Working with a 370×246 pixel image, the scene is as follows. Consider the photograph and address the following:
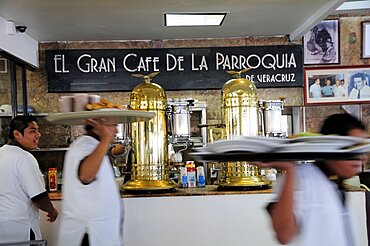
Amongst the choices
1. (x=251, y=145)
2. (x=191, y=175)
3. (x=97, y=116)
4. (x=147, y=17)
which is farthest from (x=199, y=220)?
(x=251, y=145)

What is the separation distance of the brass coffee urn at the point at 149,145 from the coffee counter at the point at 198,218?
201 mm

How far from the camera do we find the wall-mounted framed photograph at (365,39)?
269 inches

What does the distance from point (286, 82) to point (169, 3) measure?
2.38 m

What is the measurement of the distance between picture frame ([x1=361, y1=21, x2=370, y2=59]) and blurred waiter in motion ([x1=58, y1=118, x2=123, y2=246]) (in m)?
5.04

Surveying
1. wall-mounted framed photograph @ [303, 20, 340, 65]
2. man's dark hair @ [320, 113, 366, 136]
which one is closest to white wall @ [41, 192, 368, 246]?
man's dark hair @ [320, 113, 366, 136]

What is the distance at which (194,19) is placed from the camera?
5.43m

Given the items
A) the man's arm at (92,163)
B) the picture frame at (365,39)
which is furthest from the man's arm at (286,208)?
the picture frame at (365,39)

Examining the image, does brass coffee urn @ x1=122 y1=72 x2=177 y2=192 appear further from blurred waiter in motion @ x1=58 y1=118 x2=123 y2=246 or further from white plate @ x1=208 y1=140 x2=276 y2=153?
white plate @ x1=208 y1=140 x2=276 y2=153

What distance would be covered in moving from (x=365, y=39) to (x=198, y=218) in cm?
397

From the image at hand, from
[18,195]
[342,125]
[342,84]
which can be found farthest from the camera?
[342,84]

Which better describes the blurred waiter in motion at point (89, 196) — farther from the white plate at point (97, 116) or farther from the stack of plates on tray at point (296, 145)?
the stack of plates on tray at point (296, 145)

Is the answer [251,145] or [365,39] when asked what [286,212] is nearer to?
[251,145]

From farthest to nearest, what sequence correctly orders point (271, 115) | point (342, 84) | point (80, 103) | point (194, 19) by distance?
point (342, 84) → point (194, 19) → point (271, 115) → point (80, 103)

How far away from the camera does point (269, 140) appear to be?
5.55 ft
